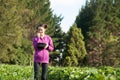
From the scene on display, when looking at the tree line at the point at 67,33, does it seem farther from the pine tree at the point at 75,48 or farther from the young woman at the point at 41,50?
the young woman at the point at 41,50

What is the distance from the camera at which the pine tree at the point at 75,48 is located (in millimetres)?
69812

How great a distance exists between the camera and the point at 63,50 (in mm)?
78250

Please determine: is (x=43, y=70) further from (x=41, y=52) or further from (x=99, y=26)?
(x=99, y=26)

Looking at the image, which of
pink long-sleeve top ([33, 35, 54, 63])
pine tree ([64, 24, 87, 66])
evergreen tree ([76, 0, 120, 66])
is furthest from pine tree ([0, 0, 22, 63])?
pink long-sleeve top ([33, 35, 54, 63])

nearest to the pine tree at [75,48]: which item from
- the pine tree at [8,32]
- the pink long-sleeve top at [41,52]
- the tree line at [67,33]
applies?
the tree line at [67,33]

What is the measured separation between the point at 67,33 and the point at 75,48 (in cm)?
705

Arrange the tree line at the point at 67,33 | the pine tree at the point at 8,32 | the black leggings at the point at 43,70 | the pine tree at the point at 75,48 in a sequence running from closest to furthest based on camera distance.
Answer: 1. the black leggings at the point at 43,70
2. the pine tree at the point at 8,32
3. the tree line at the point at 67,33
4. the pine tree at the point at 75,48

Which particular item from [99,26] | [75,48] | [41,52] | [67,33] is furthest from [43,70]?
[99,26]

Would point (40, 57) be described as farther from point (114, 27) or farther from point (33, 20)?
point (114, 27)

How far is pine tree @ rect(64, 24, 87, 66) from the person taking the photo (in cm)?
6981

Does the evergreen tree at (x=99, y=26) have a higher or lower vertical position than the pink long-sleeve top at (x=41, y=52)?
higher

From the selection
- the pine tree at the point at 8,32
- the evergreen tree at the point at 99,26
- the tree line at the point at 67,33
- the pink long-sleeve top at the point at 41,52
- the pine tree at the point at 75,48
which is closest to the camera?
the pink long-sleeve top at the point at 41,52

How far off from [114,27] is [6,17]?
28452mm

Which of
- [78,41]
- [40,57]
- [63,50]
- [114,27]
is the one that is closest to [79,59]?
[78,41]
